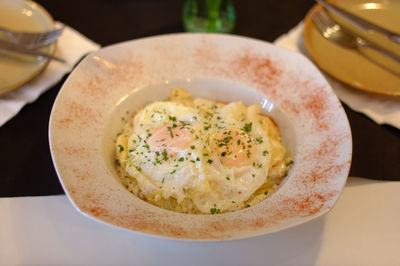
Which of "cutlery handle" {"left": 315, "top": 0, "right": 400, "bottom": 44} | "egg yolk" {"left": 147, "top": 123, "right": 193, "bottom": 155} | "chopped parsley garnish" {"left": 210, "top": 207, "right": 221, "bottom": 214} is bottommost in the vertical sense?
"chopped parsley garnish" {"left": 210, "top": 207, "right": 221, "bottom": 214}

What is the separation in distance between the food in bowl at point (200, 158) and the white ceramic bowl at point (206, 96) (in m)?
0.13

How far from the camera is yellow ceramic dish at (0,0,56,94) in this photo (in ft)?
7.84

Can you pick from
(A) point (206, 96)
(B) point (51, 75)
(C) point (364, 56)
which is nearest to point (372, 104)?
(C) point (364, 56)

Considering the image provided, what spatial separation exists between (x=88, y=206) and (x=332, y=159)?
1.27m

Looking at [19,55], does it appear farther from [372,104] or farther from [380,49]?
[380,49]

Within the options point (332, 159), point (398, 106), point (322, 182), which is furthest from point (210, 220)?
point (398, 106)

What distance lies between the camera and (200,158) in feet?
6.12

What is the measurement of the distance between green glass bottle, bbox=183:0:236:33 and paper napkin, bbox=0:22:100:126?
0.85 metres

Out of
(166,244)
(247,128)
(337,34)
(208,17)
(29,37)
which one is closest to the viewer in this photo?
(166,244)

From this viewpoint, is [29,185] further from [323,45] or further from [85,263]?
[323,45]

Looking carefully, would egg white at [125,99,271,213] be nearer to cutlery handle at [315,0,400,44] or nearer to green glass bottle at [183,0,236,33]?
green glass bottle at [183,0,236,33]

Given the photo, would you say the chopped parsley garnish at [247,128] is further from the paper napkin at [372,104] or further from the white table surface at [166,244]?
the paper napkin at [372,104]

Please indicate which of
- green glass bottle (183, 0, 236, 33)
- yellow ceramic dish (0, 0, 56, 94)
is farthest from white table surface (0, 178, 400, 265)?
green glass bottle (183, 0, 236, 33)

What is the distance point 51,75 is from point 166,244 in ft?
5.41
